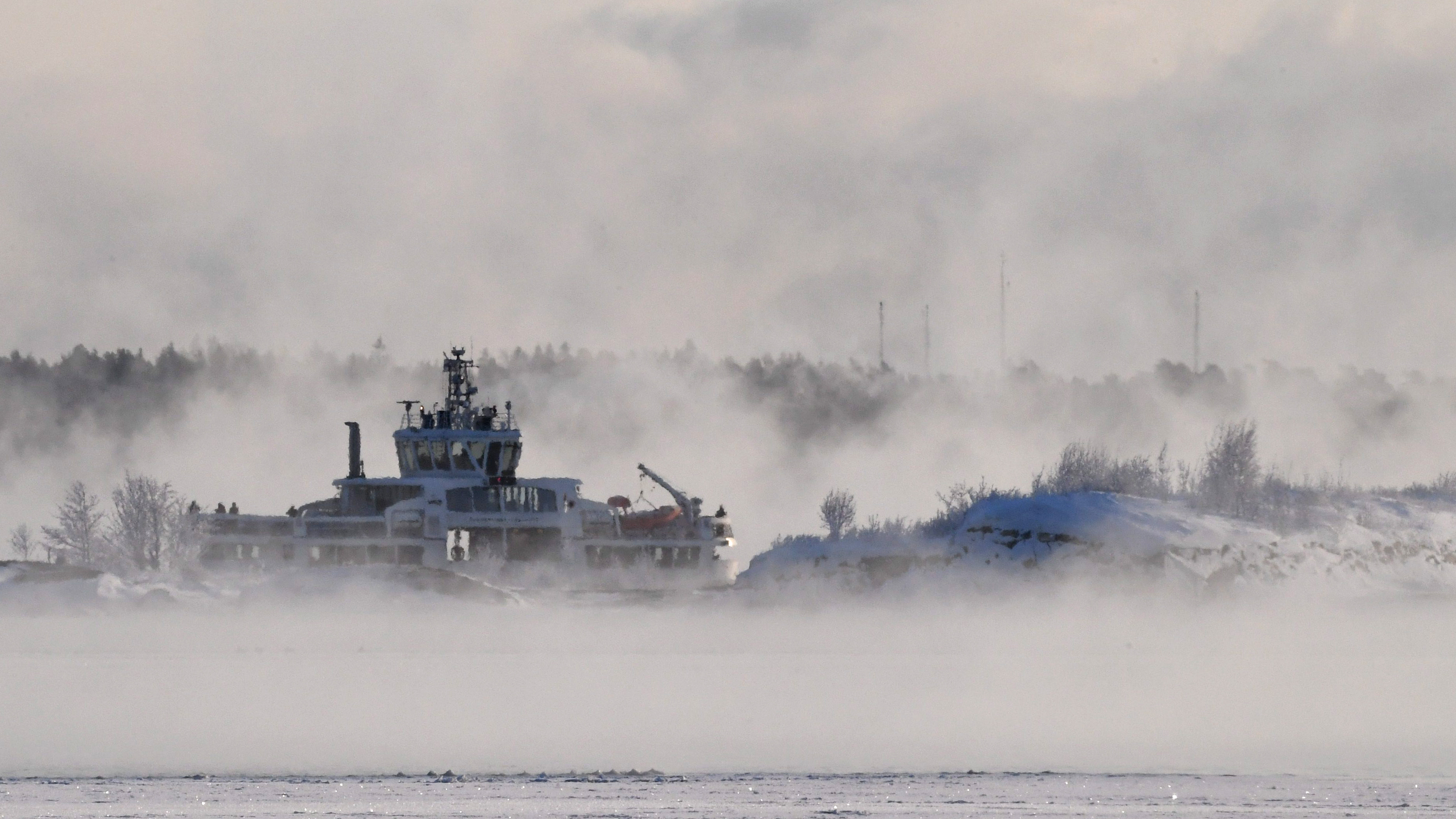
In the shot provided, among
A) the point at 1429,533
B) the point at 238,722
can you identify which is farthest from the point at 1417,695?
the point at 1429,533

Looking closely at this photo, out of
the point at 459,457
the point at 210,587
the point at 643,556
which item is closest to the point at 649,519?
the point at 643,556

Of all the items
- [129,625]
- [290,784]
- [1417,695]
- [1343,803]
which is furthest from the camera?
[129,625]

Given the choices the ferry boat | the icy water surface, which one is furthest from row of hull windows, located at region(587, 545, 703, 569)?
the icy water surface

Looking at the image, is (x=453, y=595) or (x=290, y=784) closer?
(x=290, y=784)

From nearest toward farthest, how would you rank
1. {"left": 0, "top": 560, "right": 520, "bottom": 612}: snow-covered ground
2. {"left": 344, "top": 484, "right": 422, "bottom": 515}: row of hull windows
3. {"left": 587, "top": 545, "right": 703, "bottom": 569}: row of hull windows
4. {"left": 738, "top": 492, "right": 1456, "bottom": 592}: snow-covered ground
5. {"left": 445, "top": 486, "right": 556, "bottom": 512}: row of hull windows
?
1. {"left": 738, "top": 492, "right": 1456, "bottom": 592}: snow-covered ground
2. {"left": 0, "top": 560, "right": 520, "bottom": 612}: snow-covered ground
3. {"left": 445, "top": 486, "right": 556, "bottom": 512}: row of hull windows
4. {"left": 344, "top": 484, "right": 422, "bottom": 515}: row of hull windows
5. {"left": 587, "top": 545, "right": 703, "bottom": 569}: row of hull windows

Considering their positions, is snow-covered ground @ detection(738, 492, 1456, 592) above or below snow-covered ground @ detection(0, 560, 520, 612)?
above

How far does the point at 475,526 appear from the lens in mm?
103000

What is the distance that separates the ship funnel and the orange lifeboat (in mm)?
14529

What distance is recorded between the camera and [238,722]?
4309 cm

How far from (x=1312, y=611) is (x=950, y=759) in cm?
5677

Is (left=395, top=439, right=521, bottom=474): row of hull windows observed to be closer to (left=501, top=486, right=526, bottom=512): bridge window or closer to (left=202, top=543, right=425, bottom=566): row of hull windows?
(left=501, top=486, right=526, bottom=512): bridge window

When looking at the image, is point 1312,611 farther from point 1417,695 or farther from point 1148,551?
point 1417,695

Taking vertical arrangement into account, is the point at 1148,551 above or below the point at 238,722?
above

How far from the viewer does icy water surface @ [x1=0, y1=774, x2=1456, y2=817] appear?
1144 inches
